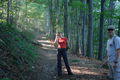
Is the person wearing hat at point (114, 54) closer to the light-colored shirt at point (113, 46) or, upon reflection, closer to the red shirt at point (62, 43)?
the light-colored shirt at point (113, 46)

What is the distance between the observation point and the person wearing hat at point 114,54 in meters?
5.44

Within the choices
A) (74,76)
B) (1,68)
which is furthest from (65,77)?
(1,68)

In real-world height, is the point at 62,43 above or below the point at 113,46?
below

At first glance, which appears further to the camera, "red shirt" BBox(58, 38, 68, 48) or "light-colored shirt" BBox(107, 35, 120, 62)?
"red shirt" BBox(58, 38, 68, 48)

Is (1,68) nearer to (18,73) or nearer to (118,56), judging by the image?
(18,73)

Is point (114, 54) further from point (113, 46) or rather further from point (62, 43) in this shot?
point (62, 43)

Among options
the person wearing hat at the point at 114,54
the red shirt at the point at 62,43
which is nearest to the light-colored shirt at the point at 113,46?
the person wearing hat at the point at 114,54

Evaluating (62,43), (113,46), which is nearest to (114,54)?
(113,46)

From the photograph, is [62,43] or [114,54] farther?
[62,43]

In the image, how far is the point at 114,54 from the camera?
18.4 feet

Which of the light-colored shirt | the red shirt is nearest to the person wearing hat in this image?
the light-colored shirt

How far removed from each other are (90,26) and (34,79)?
9.60 metres

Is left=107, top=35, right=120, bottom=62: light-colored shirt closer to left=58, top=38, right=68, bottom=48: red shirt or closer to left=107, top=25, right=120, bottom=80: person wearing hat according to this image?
left=107, top=25, right=120, bottom=80: person wearing hat

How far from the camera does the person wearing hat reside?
17.9 feet
